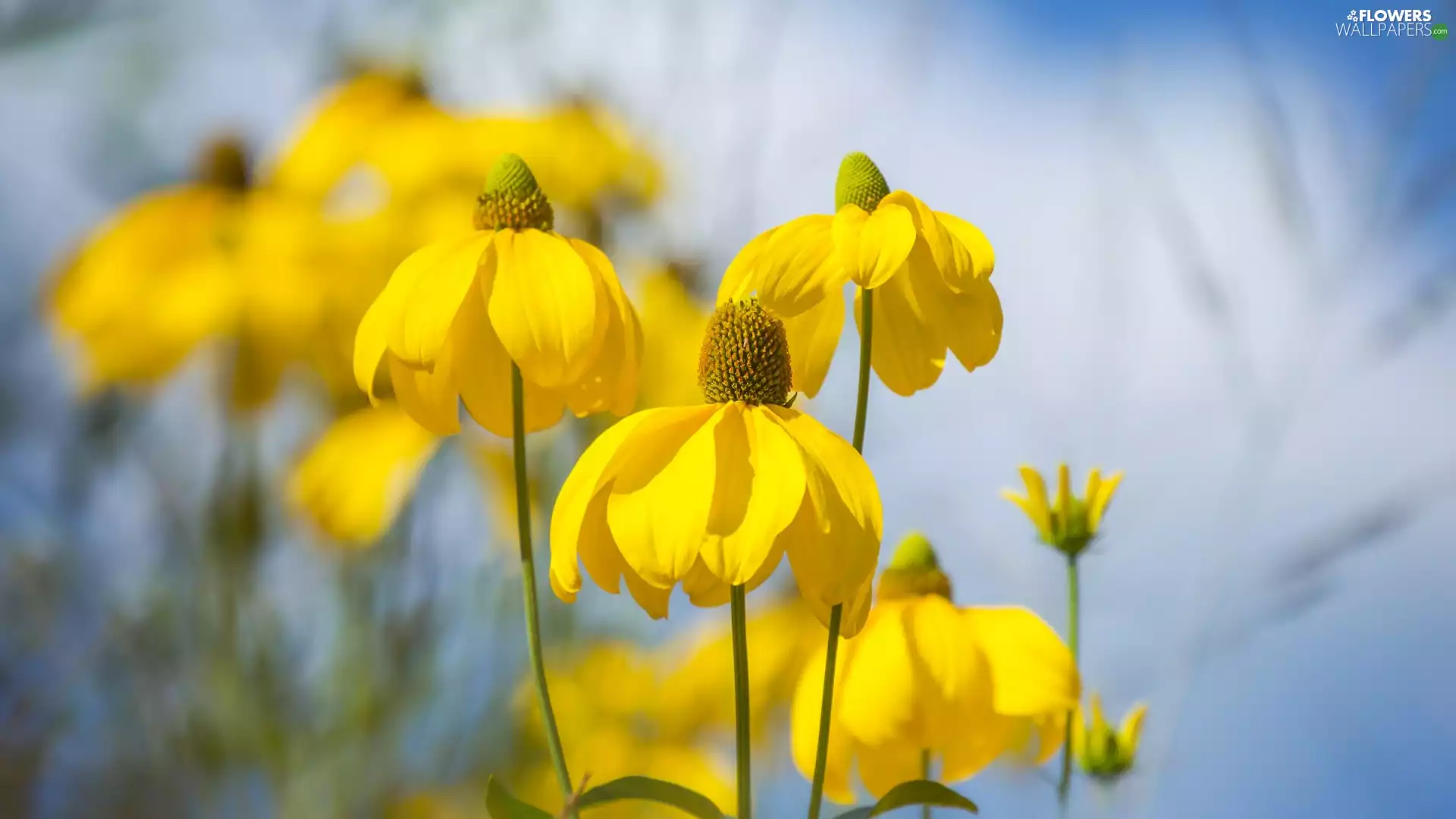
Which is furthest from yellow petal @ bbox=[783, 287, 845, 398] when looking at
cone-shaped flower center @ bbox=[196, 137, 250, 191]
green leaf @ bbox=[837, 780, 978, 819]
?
cone-shaped flower center @ bbox=[196, 137, 250, 191]

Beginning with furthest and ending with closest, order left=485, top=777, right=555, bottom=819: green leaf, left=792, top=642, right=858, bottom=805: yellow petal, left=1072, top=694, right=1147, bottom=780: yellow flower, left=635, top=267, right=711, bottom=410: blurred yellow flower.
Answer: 1. left=635, top=267, right=711, bottom=410: blurred yellow flower
2. left=1072, top=694, right=1147, bottom=780: yellow flower
3. left=792, top=642, right=858, bottom=805: yellow petal
4. left=485, top=777, right=555, bottom=819: green leaf

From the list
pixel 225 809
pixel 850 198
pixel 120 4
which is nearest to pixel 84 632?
pixel 225 809

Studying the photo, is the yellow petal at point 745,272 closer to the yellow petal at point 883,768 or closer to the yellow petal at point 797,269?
the yellow petal at point 797,269

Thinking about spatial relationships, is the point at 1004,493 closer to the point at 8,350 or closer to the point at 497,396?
the point at 497,396

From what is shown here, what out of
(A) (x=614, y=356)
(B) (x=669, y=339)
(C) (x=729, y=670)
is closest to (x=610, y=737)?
(C) (x=729, y=670)

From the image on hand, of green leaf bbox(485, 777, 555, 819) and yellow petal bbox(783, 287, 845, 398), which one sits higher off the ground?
yellow petal bbox(783, 287, 845, 398)

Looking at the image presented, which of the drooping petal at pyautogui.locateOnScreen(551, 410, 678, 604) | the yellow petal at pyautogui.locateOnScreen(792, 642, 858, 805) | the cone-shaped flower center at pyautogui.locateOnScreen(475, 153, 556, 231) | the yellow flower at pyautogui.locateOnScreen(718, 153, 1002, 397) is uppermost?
the cone-shaped flower center at pyautogui.locateOnScreen(475, 153, 556, 231)

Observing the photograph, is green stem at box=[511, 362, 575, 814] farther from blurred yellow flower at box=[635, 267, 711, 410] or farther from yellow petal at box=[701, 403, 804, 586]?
blurred yellow flower at box=[635, 267, 711, 410]
